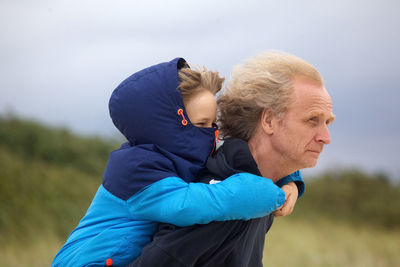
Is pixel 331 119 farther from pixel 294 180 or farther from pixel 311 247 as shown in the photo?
pixel 311 247

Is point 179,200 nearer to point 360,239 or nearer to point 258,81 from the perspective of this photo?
point 258,81

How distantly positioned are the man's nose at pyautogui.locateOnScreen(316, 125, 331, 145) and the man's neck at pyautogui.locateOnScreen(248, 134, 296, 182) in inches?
9.5

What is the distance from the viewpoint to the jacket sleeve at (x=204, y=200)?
207cm

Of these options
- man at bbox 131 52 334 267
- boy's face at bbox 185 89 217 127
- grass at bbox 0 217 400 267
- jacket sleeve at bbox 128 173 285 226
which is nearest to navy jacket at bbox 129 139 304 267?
man at bbox 131 52 334 267

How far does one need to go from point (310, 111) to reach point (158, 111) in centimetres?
83

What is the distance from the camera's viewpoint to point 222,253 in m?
2.34

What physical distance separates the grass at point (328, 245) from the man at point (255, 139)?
7256 mm

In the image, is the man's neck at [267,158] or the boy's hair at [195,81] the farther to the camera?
the man's neck at [267,158]

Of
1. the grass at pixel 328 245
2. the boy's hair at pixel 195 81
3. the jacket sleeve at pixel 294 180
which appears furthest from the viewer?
the grass at pixel 328 245

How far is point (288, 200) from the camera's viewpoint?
8.89 feet

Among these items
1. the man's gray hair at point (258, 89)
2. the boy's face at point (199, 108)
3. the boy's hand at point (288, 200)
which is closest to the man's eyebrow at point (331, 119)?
the man's gray hair at point (258, 89)

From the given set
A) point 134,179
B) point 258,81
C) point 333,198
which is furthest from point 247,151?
point 333,198

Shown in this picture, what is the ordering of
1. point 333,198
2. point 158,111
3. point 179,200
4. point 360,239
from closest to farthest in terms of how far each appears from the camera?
point 179,200 < point 158,111 < point 360,239 < point 333,198

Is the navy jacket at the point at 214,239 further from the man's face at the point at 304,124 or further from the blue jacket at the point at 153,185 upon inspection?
the man's face at the point at 304,124
